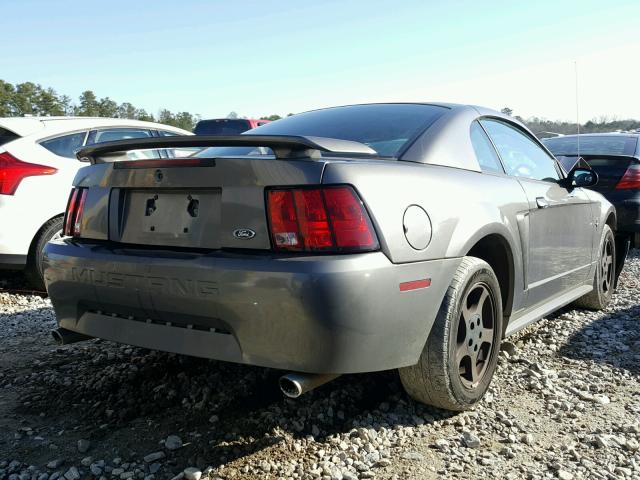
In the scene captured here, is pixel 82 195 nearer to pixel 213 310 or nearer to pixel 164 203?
pixel 164 203

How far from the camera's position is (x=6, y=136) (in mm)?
5102

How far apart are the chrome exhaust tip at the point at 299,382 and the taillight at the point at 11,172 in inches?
148

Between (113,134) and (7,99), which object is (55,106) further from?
(113,134)

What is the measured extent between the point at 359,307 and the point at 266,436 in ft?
2.64

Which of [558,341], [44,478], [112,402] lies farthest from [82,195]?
[558,341]

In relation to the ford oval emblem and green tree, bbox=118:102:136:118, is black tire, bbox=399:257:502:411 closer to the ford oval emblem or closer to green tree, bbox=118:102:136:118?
the ford oval emblem

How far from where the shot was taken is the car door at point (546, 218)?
3377mm

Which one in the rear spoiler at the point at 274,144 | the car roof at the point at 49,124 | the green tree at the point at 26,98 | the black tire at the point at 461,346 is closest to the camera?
the rear spoiler at the point at 274,144

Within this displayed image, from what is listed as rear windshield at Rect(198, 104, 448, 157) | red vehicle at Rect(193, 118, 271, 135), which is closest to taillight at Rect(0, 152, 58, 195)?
rear windshield at Rect(198, 104, 448, 157)

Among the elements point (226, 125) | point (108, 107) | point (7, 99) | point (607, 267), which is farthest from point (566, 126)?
point (108, 107)

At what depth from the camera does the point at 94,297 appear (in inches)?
99.1

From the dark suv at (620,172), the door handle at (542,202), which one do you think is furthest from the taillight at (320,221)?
the dark suv at (620,172)

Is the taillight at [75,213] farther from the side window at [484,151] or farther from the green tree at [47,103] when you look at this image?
the green tree at [47,103]

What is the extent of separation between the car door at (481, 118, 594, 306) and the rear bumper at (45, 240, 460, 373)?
1.10m
